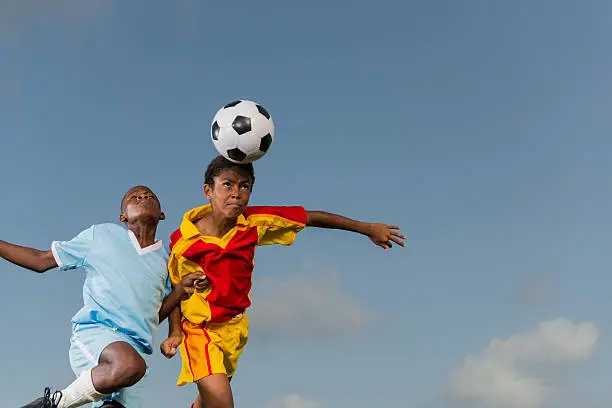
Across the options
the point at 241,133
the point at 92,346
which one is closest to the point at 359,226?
the point at 241,133

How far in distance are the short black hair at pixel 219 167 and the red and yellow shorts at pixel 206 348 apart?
1.37m

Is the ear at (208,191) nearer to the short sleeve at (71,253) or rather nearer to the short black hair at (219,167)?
the short black hair at (219,167)

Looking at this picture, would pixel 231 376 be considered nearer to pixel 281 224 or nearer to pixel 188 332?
pixel 188 332

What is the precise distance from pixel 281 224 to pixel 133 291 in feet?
5.86

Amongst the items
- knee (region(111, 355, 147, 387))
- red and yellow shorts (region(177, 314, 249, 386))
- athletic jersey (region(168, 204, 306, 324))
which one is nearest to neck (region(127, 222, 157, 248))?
athletic jersey (region(168, 204, 306, 324))

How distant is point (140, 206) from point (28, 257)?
1069 mm

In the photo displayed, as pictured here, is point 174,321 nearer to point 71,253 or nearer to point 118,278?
point 118,278

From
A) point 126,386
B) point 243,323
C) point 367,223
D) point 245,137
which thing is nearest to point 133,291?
point 126,386

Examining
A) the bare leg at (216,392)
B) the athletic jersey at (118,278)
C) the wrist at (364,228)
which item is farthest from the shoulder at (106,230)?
the wrist at (364,228)

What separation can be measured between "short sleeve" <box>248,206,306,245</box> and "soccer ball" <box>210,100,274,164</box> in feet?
1.86

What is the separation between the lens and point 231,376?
813 cm

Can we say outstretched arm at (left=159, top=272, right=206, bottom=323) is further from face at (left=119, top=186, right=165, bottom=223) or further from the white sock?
the white sock

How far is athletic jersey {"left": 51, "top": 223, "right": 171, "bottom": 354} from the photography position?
7094 mm

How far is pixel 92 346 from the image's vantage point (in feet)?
23.0
